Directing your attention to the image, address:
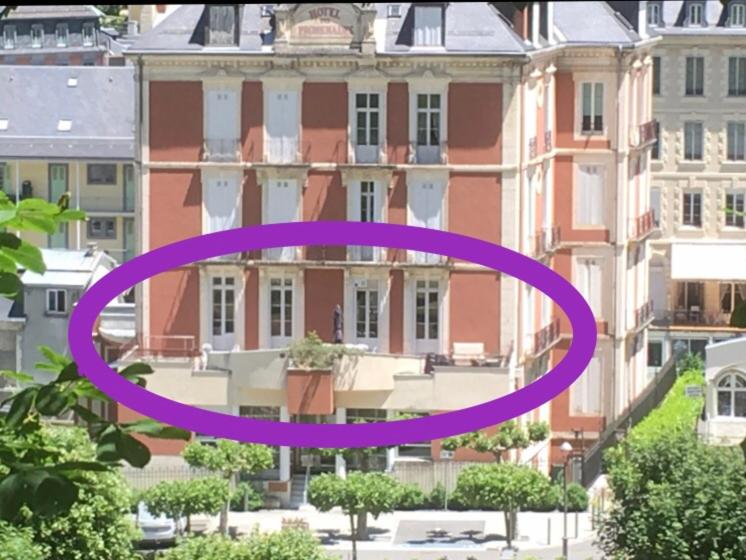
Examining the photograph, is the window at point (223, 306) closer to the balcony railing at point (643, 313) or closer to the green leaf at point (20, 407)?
the balcony railing at point (643, 313)

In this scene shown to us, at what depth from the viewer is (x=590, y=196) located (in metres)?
3.66

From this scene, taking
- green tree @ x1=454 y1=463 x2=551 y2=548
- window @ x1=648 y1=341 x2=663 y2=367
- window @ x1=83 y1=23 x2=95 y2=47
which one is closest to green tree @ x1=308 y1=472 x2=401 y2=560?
green tree @ x1=454 y1=463 x2=551 y2=548

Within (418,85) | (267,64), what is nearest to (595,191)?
(418,85)

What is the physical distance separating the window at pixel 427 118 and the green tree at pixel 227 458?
2.01 ft

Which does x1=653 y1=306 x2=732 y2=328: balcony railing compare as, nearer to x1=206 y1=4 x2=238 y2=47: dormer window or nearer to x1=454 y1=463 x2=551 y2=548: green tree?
x1=454 y1=463 x2=551 y2=548: green tree

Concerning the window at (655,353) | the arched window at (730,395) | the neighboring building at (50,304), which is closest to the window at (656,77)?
the window at (655,353)

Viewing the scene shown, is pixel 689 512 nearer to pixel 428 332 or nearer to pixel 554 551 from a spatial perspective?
pixel 554 551

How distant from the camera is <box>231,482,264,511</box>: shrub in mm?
3469

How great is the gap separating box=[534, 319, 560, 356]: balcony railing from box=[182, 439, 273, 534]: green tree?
472 mm

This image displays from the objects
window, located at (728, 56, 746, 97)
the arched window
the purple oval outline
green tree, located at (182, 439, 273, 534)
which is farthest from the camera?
the arched window

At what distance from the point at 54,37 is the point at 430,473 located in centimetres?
95

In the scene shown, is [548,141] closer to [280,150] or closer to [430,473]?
[280,150]

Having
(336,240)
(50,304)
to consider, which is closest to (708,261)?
(50,304)

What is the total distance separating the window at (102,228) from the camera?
334cm
